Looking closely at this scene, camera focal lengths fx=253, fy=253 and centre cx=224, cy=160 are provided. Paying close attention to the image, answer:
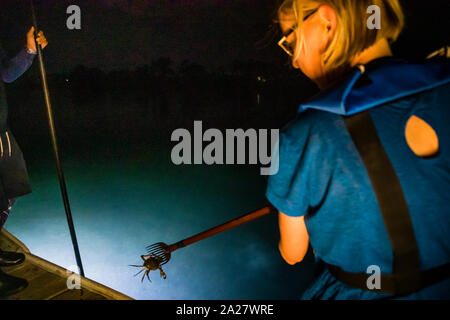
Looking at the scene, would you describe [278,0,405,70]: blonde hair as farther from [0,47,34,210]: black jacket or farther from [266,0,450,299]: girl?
[0,47,34,210]: black jacket

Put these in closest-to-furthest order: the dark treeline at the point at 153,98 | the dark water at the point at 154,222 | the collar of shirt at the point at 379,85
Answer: the collar of shirt at the point at 379,85
the dark water at the point at 154,222
the dark treeline at the point at 153,98

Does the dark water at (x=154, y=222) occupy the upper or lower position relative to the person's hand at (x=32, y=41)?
lower

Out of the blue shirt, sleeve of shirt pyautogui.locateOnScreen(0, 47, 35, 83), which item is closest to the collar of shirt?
the blue shirt

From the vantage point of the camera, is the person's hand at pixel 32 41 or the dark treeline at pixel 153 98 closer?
the person's hand at pixel 32 41

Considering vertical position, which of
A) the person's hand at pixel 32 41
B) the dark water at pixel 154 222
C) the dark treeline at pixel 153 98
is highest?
the dark treeline at pixel 153 98

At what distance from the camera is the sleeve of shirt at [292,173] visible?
0.65 m

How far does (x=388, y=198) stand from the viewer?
612mm

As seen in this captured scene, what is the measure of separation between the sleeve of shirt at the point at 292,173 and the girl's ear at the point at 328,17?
282 mm

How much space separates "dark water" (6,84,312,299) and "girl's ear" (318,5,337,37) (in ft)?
15.8

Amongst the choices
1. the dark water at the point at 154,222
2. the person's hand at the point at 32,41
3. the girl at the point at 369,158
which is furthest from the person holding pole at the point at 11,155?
the dark water at the point at 154,222

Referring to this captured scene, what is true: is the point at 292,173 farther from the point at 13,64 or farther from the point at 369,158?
the point at 13,64

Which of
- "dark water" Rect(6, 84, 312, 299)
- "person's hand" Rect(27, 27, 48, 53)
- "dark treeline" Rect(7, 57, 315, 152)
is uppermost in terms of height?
"dark treeline" Rect(7, 57, 315, 152)

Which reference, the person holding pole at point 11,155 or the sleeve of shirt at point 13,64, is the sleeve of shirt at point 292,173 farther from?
the sleeve of shirt at point 13,64

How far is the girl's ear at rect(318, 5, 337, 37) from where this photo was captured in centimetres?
68
